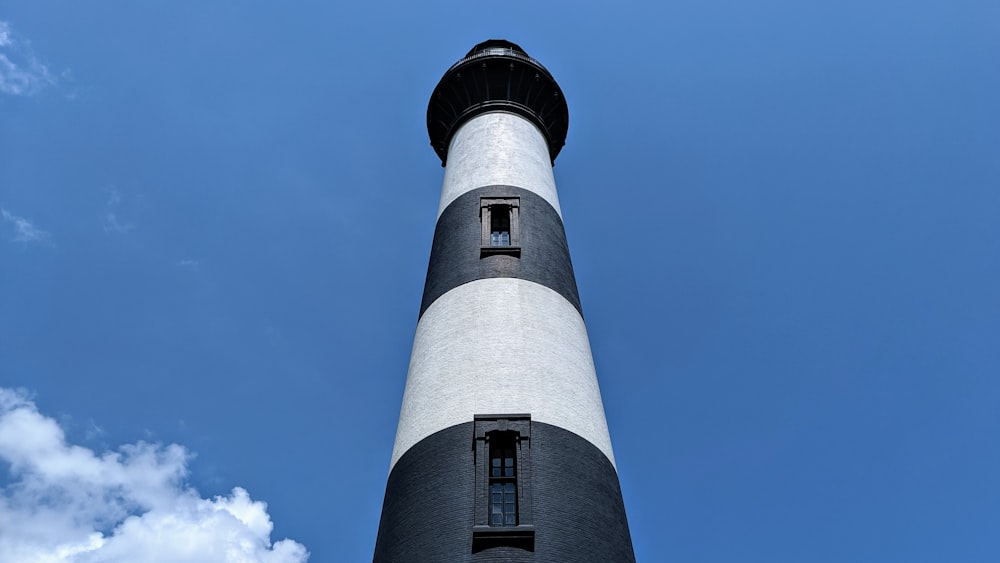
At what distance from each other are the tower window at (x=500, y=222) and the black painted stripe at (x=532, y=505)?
5.26 m

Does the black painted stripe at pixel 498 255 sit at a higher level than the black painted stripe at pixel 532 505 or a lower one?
higher

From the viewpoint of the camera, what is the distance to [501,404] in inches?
611

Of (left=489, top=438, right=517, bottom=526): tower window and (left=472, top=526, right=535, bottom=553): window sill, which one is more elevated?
(left=489, top=438, right=517, bottom=526): tower window

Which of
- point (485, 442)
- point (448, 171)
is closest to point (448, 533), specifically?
point (485, 442)

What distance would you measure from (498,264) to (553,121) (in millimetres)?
9791

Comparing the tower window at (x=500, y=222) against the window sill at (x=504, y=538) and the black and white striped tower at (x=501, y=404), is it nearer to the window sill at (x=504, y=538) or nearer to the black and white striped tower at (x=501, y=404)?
the black and white striped tower at (x=501, y=404)

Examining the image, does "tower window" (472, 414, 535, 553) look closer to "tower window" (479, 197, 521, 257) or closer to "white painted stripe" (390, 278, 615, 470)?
"white painted stripe" (390, 278, 615, 470)

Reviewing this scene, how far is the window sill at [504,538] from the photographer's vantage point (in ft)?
44.2

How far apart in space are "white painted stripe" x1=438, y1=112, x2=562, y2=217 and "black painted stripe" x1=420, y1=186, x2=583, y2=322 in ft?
1.64

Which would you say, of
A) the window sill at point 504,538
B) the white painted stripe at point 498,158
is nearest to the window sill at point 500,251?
the white painted stripe at point 498,158

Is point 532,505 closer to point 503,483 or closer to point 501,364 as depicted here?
point 503,483

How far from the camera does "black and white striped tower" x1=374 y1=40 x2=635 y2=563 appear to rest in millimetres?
14000

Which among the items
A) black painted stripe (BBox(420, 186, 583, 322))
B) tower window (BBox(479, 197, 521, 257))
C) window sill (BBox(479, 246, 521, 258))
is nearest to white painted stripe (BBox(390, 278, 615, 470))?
black painted stripe (BBox(420, 186, 583, 322))

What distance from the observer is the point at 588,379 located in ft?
56.7
